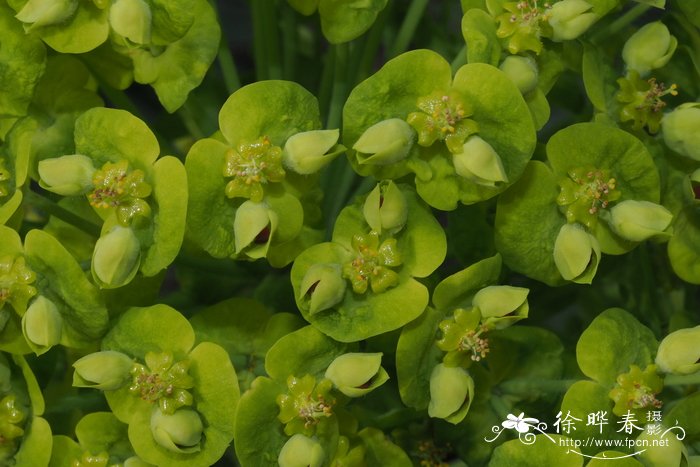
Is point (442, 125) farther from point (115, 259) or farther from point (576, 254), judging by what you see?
point (115, 259)

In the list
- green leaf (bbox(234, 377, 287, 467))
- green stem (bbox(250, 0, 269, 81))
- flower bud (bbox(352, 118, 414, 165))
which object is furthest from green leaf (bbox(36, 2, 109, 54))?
green leaf (bbox(234, 377, 287, 467))

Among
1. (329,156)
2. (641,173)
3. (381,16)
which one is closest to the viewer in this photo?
(329,156)

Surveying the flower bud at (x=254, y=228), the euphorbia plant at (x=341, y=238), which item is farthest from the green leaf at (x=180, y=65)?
the flower bud at (x=254, y=228)

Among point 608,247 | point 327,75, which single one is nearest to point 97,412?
point 327,75

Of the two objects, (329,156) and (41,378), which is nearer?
(329,156)

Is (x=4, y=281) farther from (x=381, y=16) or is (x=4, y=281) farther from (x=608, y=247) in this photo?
(x=608, y=247)

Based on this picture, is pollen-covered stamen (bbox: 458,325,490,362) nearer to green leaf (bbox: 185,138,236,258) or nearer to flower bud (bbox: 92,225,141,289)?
green leaf (bbox: 185,138,236,258)

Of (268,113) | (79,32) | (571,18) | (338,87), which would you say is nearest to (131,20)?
(79,32)

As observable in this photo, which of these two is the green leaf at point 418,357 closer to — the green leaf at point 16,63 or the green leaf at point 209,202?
the green leaf at point 209,202
